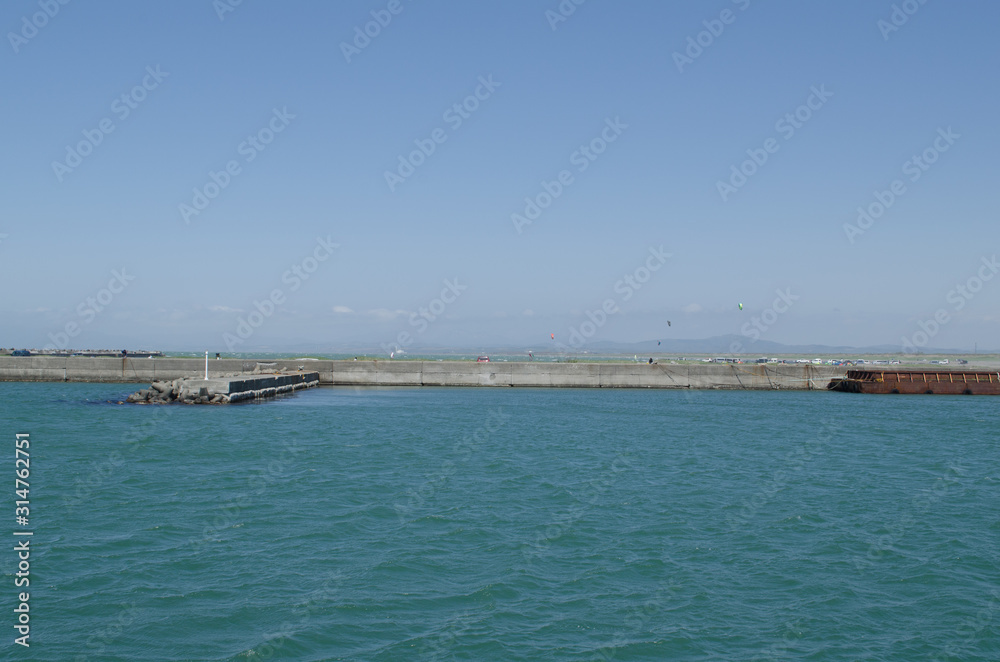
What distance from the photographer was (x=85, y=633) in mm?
8945

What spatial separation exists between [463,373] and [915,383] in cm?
3412

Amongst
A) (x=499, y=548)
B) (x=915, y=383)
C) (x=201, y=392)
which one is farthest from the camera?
(x=915, y=383)

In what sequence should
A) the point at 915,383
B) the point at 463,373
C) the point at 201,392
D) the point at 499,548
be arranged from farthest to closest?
the point at 915,383 < the point at 463,373 < the point at 201,392 < the point at 499,548

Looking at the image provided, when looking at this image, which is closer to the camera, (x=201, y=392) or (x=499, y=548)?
(x=499, y=548)

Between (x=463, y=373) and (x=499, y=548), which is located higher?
(x=463, y=373)

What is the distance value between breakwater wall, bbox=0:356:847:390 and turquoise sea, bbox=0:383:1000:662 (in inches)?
1115

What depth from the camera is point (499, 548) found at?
12.6m

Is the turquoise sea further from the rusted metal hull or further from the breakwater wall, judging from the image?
the rusted metal hull

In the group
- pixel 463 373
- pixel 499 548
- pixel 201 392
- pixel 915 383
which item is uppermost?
pixel 463 373

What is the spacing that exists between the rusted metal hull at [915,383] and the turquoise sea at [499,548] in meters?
30.5

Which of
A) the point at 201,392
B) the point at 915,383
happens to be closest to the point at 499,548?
the point at 201,392

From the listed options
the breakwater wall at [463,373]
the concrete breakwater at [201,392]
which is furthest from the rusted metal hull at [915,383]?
the concrete breakwater at [201,392]

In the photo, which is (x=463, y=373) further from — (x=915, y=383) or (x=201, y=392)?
(x=915, y=383)

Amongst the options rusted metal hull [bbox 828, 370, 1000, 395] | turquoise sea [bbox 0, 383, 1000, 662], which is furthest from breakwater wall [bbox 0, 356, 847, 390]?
turquoise sea [bbox 0, 383, 1000, 662]
